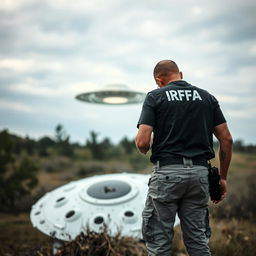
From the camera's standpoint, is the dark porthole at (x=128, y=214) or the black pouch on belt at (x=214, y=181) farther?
the dark porthole at (x=128, y=214)

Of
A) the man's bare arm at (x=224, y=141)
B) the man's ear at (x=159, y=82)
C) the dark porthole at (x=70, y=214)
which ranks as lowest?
the dark porthole at (x=70, y=214)

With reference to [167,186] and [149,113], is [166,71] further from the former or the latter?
[167,186]

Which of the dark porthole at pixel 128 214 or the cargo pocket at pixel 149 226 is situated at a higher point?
the cargo pocket at pixel 149 226

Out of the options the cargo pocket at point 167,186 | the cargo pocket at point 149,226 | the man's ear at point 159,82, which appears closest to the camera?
the cargo pocket at point 167,186

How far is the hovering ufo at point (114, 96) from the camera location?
4.77m

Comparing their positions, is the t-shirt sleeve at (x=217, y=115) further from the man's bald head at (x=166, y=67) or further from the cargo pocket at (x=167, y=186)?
the cargo pocket at (x=167, y=186)

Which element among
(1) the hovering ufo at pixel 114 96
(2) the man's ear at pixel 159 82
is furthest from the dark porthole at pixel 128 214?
(2) the man's ear at pixel 159 82

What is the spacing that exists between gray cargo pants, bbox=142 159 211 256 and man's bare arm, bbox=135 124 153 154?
0.23m

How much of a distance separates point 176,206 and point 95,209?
231cm

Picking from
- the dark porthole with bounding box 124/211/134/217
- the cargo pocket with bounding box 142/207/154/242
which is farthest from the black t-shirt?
the dark porthole with bounding box 124/211/134/217

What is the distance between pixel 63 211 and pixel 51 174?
12.7 meters

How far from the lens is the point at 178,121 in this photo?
2.74m

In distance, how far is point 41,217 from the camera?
504 cm

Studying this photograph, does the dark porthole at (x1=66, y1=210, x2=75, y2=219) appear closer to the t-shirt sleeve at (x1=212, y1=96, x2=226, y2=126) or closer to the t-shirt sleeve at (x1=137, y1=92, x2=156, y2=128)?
the t-shirt sleeve at (x1=137, y1=92, x2=156, y2=128)
